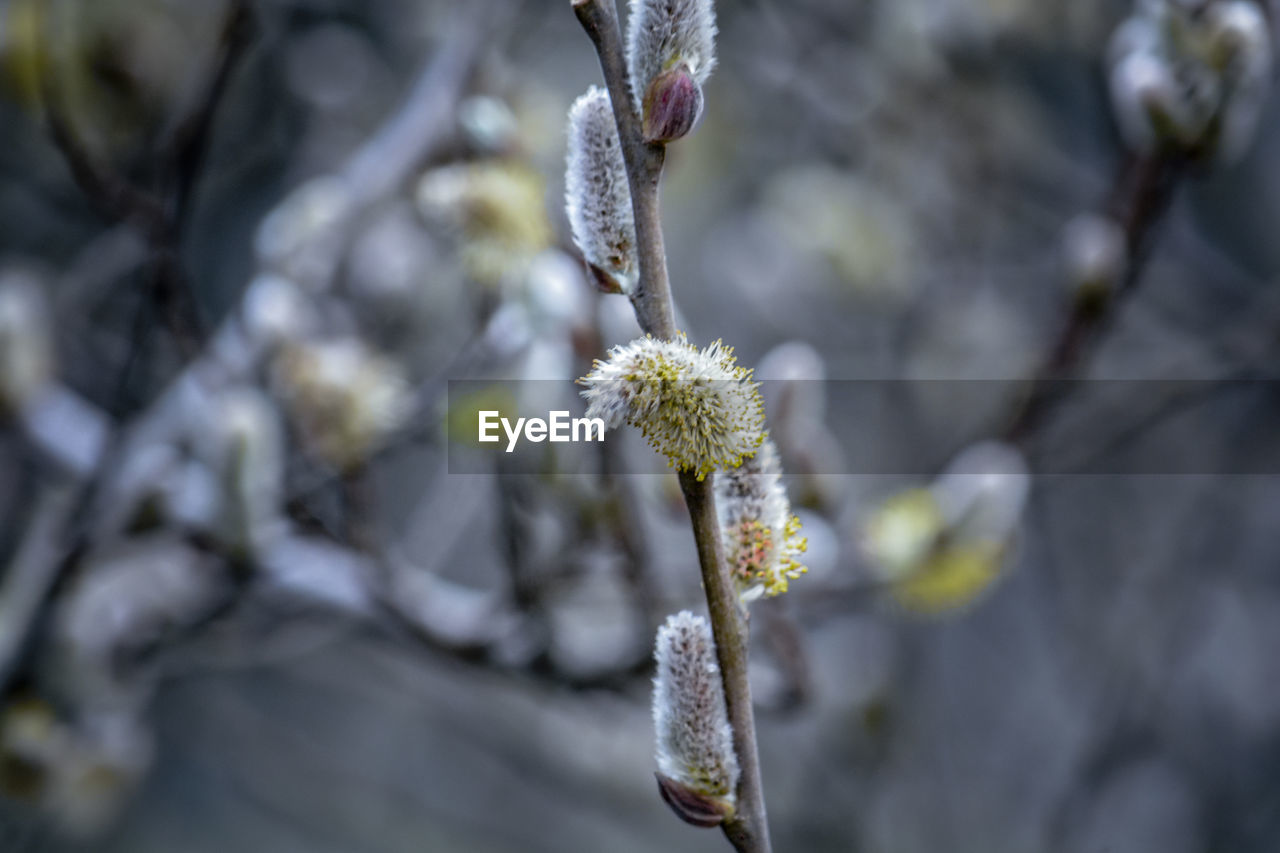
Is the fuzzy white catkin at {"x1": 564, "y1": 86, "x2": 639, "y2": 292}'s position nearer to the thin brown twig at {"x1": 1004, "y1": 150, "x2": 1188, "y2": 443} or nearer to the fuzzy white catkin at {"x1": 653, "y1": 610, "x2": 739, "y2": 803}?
the fuzzy white catkin at {"x1": 653, "y1": 610, "x2": 739, "y2": 803}

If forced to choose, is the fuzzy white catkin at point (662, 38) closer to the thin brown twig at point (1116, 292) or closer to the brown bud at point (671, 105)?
the brown bud at point (671, 105)

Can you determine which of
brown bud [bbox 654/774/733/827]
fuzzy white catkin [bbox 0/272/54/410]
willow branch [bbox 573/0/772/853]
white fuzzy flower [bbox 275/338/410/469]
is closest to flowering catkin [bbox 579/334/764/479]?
willow branch [bbox 573/0/772/853]

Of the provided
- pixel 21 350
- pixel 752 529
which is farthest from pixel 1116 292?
pixel 21 350

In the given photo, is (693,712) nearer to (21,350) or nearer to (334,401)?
(334,401)

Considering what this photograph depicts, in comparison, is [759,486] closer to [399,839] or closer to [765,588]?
[765,588]

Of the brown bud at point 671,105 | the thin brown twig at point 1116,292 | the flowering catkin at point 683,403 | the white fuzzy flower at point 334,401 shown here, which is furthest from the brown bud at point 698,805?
the thin brown twig at point 1116,292
